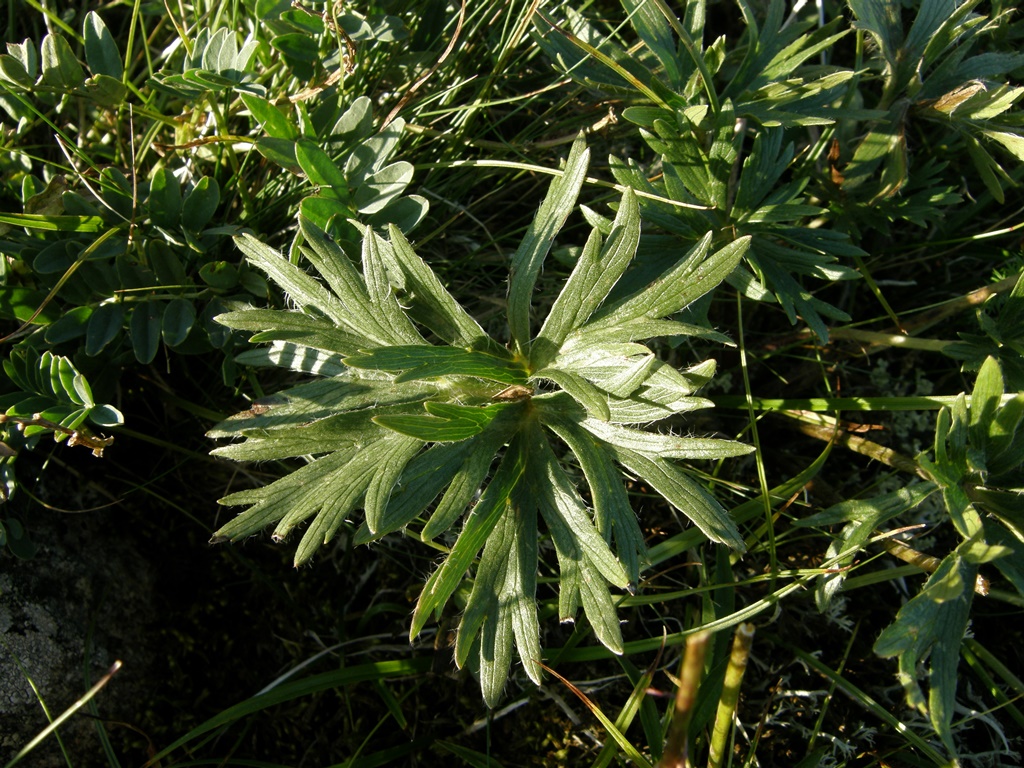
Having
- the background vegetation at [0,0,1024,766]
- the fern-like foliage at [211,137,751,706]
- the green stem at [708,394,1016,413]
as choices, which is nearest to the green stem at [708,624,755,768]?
the background vegetation at [0,0,1024,766]

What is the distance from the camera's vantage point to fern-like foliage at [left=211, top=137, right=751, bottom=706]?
1.71 m

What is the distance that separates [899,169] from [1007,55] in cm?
42

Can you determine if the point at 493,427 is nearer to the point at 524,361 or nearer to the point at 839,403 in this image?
the point at 524,361

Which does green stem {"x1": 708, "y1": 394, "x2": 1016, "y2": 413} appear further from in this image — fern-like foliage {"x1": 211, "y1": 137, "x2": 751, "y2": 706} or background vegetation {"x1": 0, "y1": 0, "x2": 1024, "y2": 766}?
fern-like foliage {"x1": 211, "y1": 137, "x2": 751, "y2": 706}

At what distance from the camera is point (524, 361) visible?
1.84 metres

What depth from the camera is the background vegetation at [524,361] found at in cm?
179

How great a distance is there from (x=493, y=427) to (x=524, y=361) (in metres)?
0.17

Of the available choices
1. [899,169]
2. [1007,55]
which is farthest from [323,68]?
[1007,55]

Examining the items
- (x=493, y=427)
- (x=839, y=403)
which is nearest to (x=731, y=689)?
(x=493, y=427)

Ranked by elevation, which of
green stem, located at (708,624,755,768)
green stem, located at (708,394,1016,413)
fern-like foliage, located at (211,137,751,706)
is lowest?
green stem, located at (708,624,755,768)

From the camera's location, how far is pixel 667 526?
2.42 m

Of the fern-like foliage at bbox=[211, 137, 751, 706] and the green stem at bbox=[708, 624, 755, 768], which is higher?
the fern-like foliage at bbox=[211, 137, 751, 706]

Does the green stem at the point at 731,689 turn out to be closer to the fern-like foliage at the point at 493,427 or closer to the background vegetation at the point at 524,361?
the background vegetation at the point at 524,361

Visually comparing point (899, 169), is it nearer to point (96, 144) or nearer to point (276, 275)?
point (276, 275)
